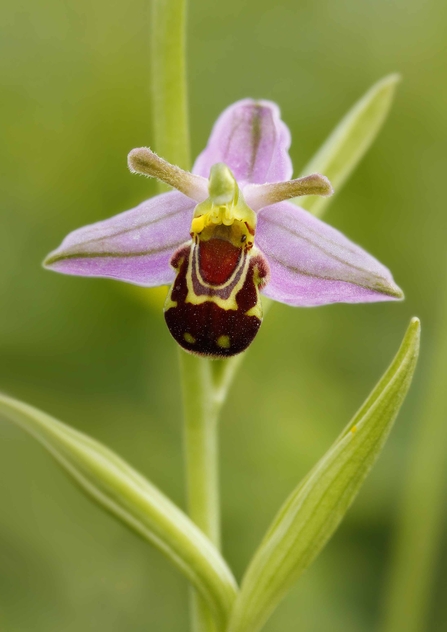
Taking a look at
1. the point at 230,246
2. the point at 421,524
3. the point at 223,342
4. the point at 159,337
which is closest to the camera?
the point at 223,342

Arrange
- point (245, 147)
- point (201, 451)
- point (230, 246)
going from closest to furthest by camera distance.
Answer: point (230, 246) < point (245, 147) < point (201, 451)

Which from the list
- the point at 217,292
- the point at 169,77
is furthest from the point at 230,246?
the point at 169,77

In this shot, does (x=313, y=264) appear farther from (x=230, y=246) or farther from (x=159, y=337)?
(x=159, y=337)

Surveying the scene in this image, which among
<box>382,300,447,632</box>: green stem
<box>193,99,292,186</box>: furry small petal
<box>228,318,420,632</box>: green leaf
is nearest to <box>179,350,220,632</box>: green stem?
<box>228,318,420,632</box>: green leaf

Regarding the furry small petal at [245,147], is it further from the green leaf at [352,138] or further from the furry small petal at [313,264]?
the green leaf at [352,138]

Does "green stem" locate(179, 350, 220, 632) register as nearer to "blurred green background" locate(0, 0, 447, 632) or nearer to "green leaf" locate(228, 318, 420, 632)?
"green leaf" locate(228, 318, 420, 632)

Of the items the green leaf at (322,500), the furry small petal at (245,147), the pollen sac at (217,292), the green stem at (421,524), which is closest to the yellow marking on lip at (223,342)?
the pollen sac at (217,292)

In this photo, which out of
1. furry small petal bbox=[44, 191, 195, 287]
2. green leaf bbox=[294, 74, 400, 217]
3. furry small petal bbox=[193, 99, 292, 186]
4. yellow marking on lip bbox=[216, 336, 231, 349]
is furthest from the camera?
green leaf bbox=[294, 74, 400, 217]
